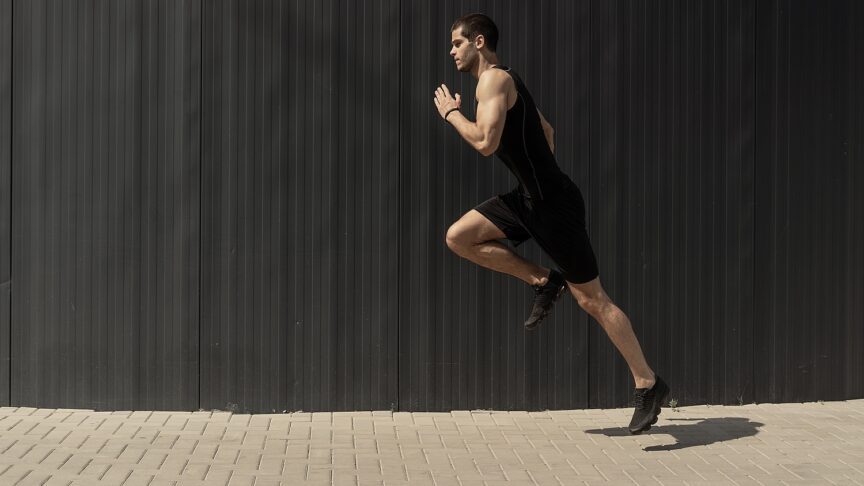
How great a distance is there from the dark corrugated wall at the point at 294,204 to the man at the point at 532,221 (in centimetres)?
81

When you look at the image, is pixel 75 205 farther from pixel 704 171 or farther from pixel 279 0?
pixel 704 171

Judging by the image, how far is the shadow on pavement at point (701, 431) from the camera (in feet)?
23.2

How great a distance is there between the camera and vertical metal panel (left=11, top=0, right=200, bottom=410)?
25.7 feet

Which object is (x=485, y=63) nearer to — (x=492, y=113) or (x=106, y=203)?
(x=492, y=113)

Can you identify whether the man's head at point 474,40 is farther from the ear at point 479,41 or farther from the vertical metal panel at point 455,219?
the vertical metal panel at point 455,219

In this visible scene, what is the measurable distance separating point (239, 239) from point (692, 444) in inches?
110

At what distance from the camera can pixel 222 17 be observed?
784cm

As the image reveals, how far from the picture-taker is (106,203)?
7.82 m

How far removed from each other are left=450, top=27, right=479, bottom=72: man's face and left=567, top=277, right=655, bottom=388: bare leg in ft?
4.17

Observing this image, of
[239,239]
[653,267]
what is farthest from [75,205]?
[653,267]

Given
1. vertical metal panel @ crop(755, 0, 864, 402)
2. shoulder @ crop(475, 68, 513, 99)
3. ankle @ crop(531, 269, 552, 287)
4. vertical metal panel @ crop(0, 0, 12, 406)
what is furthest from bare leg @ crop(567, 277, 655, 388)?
vertical metal panel @ crop(0, 0, 12, 406)

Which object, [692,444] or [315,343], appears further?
[315,343]

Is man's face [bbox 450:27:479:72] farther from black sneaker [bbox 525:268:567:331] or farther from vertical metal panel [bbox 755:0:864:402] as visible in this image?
vertical metal panel [bbox 755:0:864:402]

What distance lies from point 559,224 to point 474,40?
1.07 m
